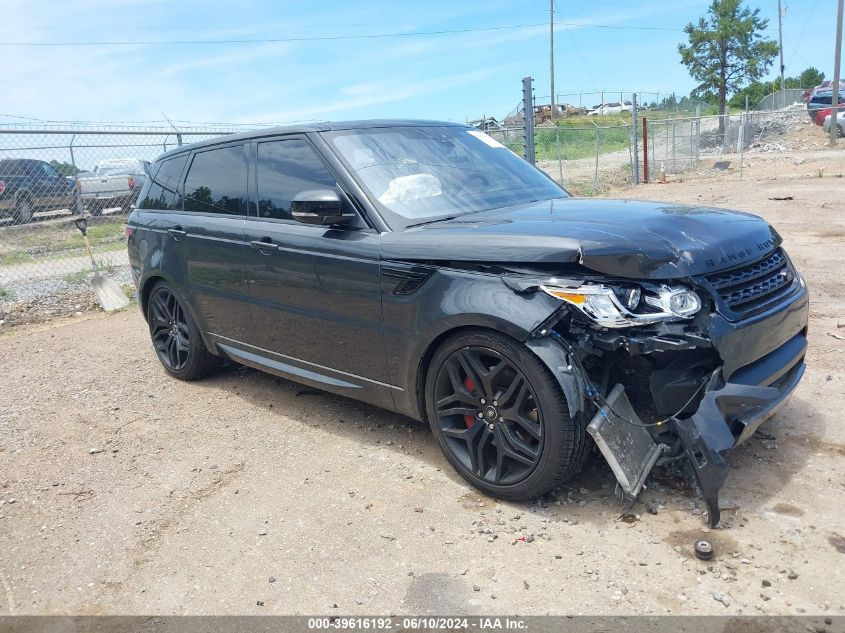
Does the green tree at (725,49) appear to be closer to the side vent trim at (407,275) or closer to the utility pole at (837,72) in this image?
the utility pole at (837,72)

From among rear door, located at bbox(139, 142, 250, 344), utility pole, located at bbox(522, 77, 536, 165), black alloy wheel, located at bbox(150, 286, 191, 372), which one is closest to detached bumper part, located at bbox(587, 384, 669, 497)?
rear door, located at bbox(139, 142, 250, 344)

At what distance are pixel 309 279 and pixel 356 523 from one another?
1404mm

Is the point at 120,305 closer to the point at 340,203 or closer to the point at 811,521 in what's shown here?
the point at 340,203

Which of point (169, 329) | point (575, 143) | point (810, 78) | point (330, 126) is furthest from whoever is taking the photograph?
point (810, 78)

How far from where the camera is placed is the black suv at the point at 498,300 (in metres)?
2.84

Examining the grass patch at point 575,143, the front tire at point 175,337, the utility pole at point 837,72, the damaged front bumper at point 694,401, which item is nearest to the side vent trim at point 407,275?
the damaged front bumper at point 694,401

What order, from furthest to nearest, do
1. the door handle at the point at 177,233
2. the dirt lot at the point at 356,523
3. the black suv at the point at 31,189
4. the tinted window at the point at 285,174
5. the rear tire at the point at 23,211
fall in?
the rear tire at the point at 23,211 → the black suv at the point at 31,189 → the door handle at the point at 177,233 → the tinted window at the point at 285,174 → the dirt lot at the point at 356,523

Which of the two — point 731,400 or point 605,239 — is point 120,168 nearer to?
point 605,239

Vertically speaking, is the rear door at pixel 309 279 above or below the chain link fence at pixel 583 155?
below

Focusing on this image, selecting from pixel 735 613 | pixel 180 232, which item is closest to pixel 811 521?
pixel 735 613

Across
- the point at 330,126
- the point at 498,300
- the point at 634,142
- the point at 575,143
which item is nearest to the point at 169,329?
the point at 330,126

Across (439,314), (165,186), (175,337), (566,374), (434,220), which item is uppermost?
(165,186)

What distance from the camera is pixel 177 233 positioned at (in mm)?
4926

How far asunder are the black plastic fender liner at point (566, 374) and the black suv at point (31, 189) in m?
9.05
